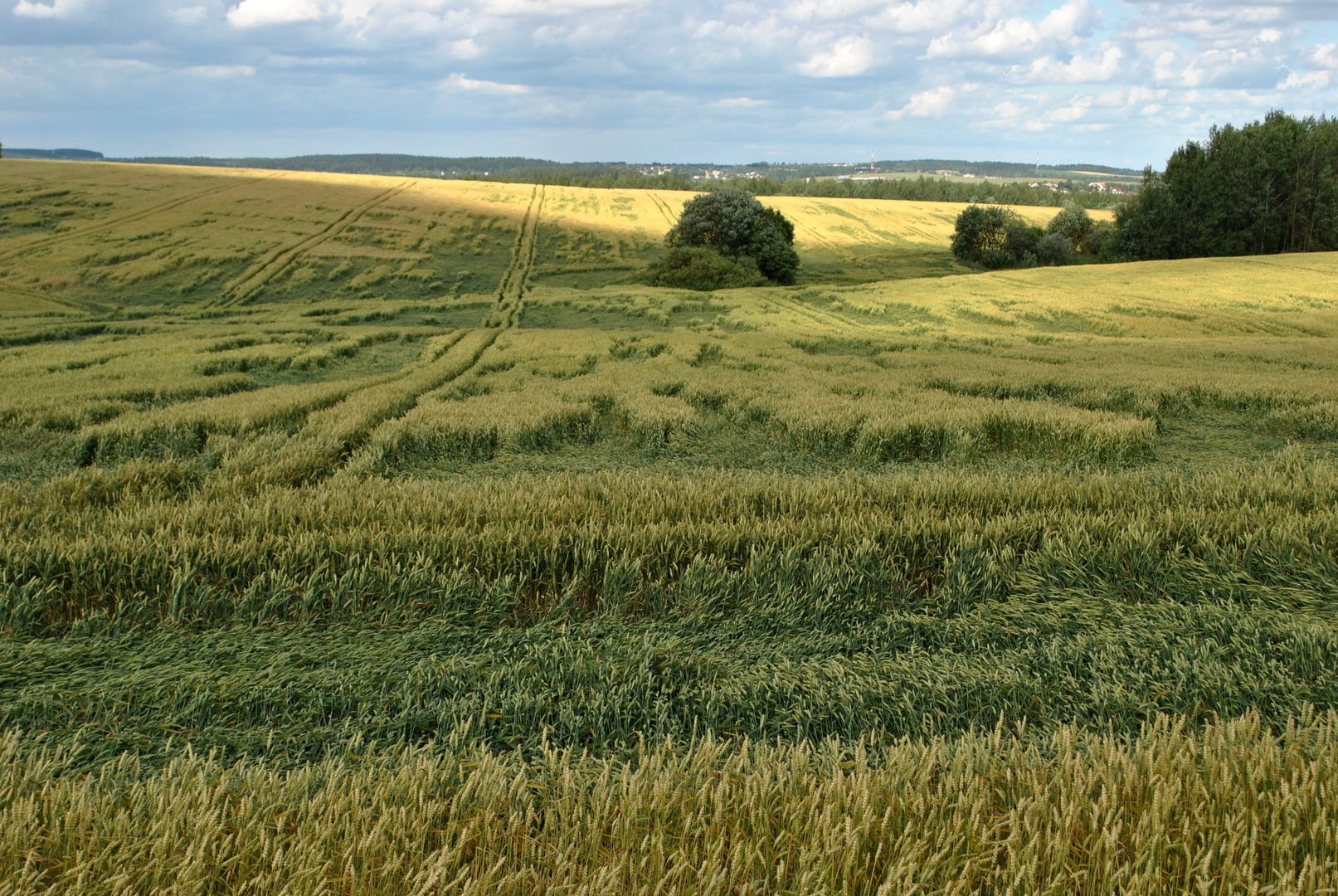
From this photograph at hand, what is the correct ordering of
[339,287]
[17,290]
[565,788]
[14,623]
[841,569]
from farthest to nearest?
[339,287]
[17,290]
[841,569]
[14,623]
[565,788]

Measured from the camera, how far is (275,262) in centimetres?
4256

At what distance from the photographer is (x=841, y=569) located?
444cm

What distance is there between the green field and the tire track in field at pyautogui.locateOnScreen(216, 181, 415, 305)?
28.8 meters

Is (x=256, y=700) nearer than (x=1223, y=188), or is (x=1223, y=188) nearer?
(x=256, y=700)

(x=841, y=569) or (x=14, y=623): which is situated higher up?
(x=841, y=569)

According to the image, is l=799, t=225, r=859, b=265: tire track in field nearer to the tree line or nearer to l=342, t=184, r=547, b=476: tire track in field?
the tree line

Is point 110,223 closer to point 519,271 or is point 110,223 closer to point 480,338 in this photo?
point 519,271

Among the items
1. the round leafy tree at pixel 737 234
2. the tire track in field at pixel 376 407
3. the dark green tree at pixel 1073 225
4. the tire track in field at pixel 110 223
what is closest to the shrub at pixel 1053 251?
the dark green tree at pixel 1073 225

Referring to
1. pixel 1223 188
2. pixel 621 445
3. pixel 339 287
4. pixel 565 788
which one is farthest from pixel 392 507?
pixel 1223 188

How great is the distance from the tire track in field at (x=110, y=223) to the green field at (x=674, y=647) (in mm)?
40528

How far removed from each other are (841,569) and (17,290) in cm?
4451

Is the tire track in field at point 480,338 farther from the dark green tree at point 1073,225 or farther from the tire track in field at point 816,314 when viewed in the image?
the dark green tree at point 1073,225

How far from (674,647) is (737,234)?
49.5 meters

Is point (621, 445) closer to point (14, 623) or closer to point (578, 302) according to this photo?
point (14, 623)
